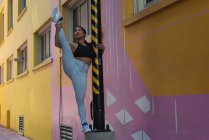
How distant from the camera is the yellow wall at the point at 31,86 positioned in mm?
12809

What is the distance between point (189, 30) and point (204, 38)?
0.36 meters

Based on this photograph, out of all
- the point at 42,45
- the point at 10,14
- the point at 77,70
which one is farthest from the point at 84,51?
the point at 10,14

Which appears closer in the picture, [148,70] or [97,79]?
[97,79]

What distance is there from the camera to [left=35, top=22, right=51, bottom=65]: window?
1385 cm

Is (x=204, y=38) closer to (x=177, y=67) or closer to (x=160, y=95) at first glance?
(x=177, y=67)

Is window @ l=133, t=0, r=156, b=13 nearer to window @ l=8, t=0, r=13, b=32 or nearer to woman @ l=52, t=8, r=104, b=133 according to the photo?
woman @ l=52, t=8, r=104, b=133

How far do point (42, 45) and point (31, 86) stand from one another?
162 cm

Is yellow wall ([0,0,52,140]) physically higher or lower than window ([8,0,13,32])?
lower

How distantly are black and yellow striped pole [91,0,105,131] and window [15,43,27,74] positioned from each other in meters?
12.7

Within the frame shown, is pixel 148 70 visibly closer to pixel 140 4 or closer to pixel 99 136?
pixel 140 4

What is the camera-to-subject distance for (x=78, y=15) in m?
10.7

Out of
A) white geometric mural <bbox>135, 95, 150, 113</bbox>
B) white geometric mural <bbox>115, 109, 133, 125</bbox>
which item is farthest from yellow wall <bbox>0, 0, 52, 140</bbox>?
white geometric mural <bbox>135, 95, 150, 113</bbox>

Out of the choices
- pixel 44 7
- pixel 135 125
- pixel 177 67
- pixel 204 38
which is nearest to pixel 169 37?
pixel 177 67

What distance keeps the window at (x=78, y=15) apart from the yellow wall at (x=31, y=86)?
5.06ft
